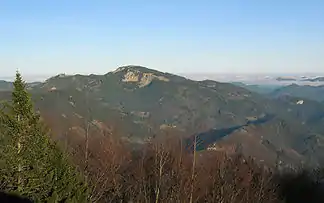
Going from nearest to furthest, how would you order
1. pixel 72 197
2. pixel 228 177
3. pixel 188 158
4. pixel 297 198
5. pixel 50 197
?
pixel 50 197 → pixel 72 197 → pixel 228 177 → pixel 188 158 → pixel 297 198

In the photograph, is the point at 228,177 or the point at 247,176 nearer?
the point at 228,177

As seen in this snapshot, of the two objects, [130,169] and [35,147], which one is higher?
[35,147]

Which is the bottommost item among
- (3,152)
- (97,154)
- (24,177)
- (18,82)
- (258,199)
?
(258,199)

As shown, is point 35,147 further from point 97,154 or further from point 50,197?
point 97,154

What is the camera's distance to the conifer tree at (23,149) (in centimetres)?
1711

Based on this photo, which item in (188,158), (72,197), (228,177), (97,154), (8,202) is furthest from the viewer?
(188,158)

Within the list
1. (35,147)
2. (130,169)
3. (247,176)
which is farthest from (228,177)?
(35,147)

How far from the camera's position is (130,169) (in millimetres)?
40219

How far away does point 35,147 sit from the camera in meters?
17.6

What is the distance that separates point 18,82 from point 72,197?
6.41 metres

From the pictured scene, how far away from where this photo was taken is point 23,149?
17.4 meters

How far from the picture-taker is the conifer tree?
1711 cm

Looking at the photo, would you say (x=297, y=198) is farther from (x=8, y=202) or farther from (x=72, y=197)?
(x=8, y=202)

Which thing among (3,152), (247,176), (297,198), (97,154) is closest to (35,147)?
(3,152)
